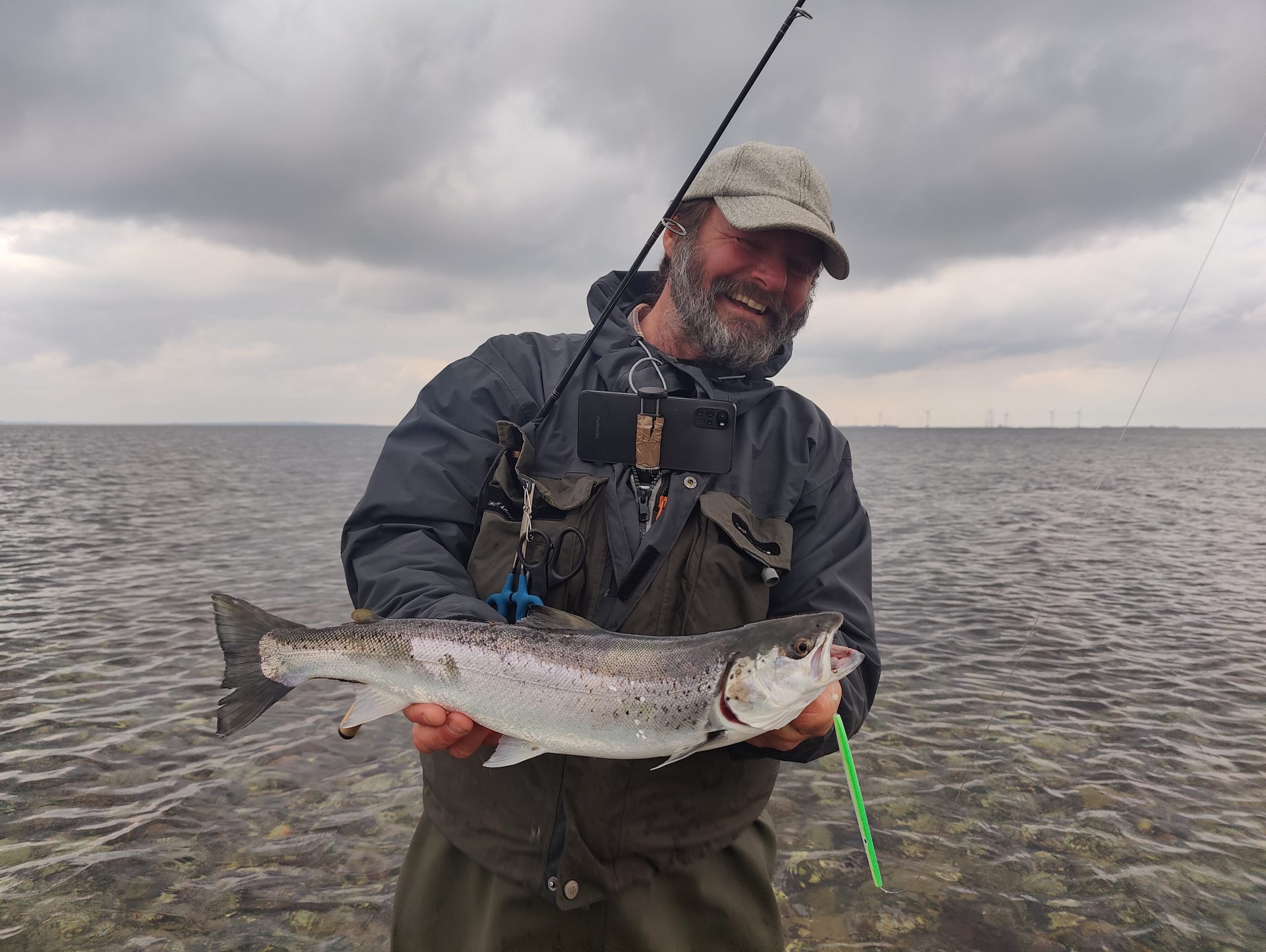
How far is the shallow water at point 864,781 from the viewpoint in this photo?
20.5 ft

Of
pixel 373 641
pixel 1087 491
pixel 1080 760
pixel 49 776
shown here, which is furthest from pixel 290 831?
pixel 1087 491

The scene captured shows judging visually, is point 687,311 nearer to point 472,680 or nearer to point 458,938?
point 472,680

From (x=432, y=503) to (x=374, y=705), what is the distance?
873 millimetres

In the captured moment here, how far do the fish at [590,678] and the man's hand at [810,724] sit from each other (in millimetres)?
96

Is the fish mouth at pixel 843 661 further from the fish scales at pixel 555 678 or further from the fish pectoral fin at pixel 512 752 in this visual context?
the fish pectoral fin at pixel 512 752

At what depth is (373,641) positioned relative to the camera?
10.2 feet

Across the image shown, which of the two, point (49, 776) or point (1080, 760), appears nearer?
point (49, 776)

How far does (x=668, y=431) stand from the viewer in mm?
3475

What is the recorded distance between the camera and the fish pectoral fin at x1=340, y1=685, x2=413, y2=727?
10.1ft

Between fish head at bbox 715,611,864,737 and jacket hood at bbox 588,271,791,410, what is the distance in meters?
1.23

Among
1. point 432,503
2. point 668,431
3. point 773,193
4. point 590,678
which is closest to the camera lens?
point 590,678

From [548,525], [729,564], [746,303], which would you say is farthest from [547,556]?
[746,303]

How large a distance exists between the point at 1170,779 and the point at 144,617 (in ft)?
54.5

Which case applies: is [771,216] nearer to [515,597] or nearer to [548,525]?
[548,525]
